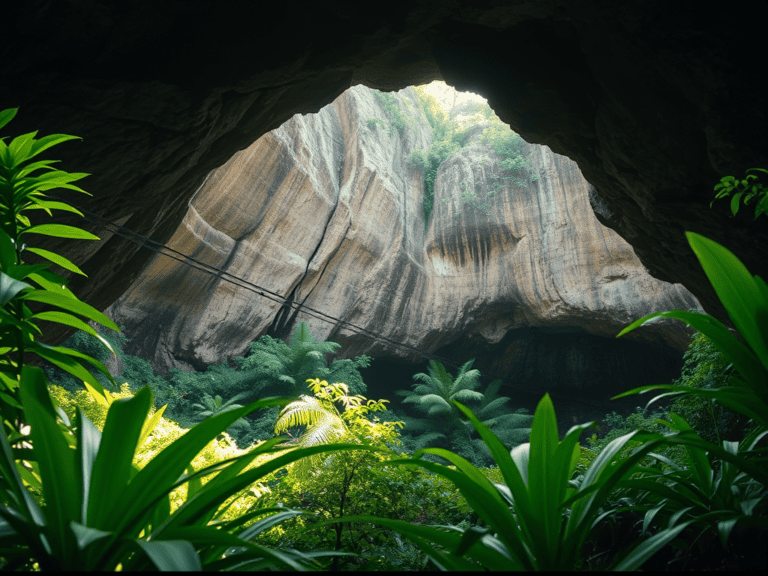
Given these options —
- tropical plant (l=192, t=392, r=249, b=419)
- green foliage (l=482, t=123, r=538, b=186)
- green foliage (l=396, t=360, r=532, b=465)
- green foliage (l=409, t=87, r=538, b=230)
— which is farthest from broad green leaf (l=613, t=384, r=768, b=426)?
green foliage (l=482, t=123, r=538, b=186)

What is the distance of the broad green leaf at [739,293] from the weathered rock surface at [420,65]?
73.6 inches

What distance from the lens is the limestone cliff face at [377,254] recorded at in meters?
6.95

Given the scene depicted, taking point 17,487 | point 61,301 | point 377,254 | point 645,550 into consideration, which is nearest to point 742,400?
point 645,550

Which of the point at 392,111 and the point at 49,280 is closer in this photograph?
the point at 49,280

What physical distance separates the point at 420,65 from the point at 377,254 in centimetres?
506

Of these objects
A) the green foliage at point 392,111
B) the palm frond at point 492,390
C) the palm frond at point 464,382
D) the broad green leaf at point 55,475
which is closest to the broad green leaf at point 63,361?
the broad green leaf at point 55,475

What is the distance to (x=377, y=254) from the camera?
28.2ft

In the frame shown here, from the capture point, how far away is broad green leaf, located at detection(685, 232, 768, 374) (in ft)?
2.40

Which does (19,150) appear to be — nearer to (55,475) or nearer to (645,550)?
(55,475)

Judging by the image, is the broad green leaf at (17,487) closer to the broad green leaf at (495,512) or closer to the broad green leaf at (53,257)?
the broad green leaf at (53,257)

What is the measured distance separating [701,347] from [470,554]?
434cm

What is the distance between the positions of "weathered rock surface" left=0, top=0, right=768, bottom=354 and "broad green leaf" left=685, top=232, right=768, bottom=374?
1.87 meters

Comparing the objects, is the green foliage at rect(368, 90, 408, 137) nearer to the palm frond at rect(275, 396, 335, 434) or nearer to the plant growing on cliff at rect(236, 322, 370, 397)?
the plant growing on cliff at rect(236, 322, 370, 397)

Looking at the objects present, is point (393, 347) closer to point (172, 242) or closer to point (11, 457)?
point (172, 242)
